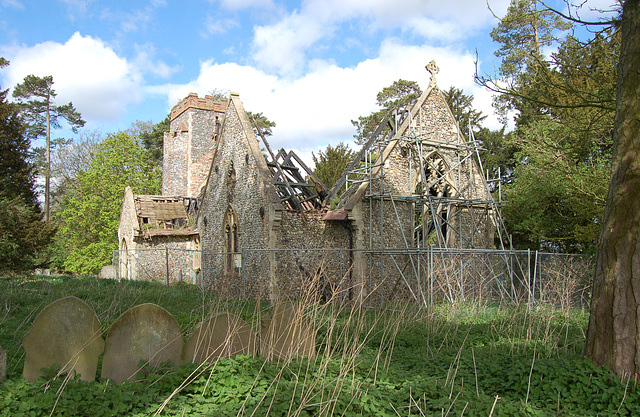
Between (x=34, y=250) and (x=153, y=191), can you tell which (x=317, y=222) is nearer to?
(x=34, y=250)

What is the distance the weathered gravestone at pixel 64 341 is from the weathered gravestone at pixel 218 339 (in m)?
0.96

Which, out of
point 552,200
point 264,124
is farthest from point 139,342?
point 264,124

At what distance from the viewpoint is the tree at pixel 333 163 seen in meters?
31.0

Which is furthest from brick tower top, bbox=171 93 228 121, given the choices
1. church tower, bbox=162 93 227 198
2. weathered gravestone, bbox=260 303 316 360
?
weathered gravestone, bbox=260 303 316 360

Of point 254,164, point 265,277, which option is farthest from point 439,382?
point 254,164

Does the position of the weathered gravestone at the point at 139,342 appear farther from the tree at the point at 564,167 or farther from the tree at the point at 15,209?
the tree at the point at 15,209

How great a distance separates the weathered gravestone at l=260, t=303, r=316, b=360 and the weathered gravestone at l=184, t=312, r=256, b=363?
23 cm

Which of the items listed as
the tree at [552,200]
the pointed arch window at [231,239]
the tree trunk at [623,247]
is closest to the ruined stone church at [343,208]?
the pointed arch window at [231,239]

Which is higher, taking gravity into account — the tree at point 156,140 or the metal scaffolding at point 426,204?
the tree at point 156,140

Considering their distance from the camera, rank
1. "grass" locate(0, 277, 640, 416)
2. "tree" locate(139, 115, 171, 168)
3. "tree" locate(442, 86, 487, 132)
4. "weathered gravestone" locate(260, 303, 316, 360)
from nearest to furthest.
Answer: "grass" locate(0, 277, 640, 416) → "weathered gravestone" locate(260, 303, 316, 360) → "tree" locate(442, 86, 487, 132) → "tree" locate(139, 115, 171, 168)

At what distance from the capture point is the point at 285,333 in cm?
596

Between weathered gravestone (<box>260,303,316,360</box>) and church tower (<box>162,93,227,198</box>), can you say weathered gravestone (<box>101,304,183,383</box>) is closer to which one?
weathered gravestone (<box>260,303,316,360</box>)

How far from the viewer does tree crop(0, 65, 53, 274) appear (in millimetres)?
16906

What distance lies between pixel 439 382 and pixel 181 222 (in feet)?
72.2
